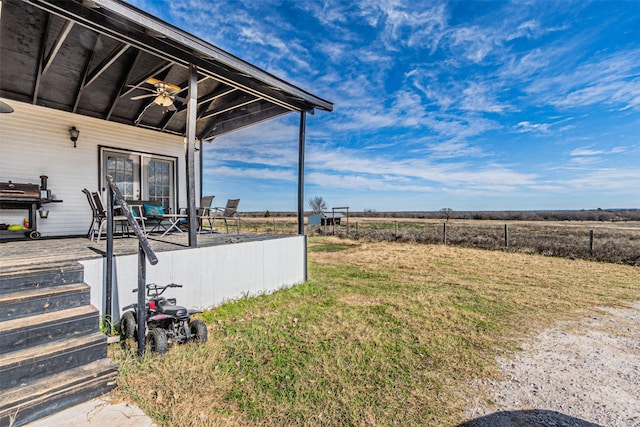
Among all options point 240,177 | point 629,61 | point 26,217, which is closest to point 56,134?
point 26,217

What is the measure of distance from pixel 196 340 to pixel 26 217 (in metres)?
4.81

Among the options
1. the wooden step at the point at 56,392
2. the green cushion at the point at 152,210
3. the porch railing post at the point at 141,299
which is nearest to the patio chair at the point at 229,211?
the green cushion at the point at 152,210

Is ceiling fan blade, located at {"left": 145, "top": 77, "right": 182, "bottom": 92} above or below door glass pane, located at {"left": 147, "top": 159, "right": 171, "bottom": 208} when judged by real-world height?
above

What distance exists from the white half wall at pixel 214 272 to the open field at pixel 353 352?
269 mm

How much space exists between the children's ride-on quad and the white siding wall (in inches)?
161

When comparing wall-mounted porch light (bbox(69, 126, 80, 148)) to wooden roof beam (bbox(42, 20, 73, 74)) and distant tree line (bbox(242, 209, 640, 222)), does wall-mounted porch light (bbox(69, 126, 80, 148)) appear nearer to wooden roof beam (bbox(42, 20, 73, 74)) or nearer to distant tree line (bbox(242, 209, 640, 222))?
wooden roof beam (bbox(42, 20, 73, 74))

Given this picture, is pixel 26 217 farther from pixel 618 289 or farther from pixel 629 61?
pixel 629 61

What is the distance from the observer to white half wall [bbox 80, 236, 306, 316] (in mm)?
2936

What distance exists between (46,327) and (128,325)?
31.7 inches

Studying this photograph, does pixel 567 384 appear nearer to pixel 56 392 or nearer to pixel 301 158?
pixel 56 392

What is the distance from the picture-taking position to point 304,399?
1.99 metres

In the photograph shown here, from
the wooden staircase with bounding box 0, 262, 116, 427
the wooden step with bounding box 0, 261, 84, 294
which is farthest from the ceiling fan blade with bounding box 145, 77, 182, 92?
the wooden staircase with bounding box 0, 262, 116, 427

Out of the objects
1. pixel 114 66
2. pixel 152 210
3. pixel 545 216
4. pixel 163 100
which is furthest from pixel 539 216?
pixel 114 66

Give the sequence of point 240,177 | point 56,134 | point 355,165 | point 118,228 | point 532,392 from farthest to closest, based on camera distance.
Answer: point 355,165 < point 240,177 < point 118,228 < point 56,134 < point 532,392
